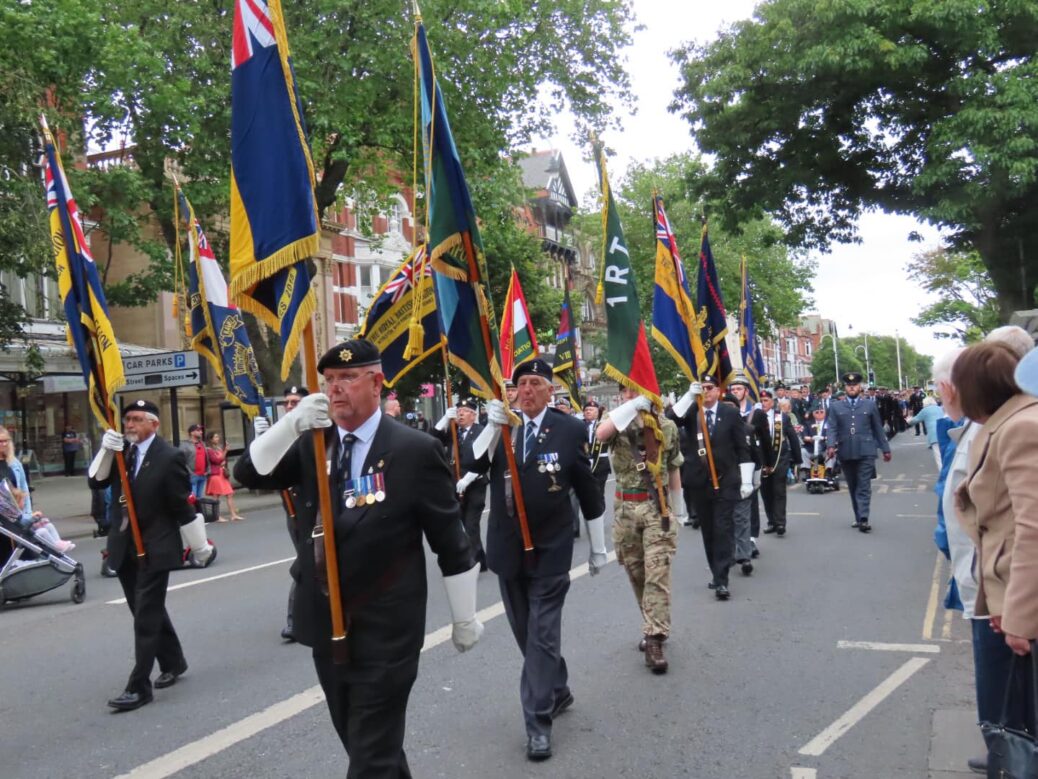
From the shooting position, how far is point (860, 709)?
5262 mm

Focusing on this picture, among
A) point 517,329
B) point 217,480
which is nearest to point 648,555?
point 517,329

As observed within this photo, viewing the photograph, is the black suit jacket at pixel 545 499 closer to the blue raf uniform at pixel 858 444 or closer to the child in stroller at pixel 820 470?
the blue raf uniform at pixel 858 444

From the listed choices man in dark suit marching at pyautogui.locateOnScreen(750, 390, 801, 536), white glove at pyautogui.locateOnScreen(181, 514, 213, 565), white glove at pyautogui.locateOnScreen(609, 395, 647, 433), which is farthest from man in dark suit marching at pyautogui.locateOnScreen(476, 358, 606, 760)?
man in dark suit marching at pyautogui.locateOnScreen(750, 390, 801, 536)

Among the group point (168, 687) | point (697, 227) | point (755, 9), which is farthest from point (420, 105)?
point (697, 227)

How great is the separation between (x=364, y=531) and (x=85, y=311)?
5.19m

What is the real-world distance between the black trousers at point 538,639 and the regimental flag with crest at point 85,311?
3.62 metres

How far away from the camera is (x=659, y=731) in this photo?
16.3 feet

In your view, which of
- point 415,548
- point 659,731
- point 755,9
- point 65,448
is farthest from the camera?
point 65,448

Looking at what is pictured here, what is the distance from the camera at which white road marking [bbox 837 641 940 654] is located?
6477 millimetres

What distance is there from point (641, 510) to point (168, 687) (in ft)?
10.9

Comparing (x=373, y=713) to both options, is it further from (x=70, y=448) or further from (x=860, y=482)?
(x=70, y=448)

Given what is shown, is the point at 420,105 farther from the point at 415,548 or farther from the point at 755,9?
the point at 755,9

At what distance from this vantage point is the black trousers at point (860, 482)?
12.2m

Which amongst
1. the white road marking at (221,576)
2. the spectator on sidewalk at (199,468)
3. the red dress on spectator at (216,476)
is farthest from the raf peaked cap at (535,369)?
the red dress on spectator at (216,476)
